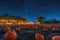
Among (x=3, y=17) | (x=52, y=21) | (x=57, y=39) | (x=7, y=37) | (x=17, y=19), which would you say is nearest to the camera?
(x=57, y=39)

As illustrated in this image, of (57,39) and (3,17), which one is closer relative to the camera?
(57,39)

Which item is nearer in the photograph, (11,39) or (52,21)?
(11,39)

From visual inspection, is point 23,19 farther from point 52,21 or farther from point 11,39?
point 11,39

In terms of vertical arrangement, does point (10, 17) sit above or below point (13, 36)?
above

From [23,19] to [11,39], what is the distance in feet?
342

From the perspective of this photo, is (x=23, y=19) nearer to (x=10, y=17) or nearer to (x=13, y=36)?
(x=10, y=17)

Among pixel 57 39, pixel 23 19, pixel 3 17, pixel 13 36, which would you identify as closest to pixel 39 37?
pixel 13 36

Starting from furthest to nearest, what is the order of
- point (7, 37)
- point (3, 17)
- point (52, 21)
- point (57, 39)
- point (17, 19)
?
point (17, 19)
point (3, 17)
point (52, 21)
point (7, 37)
point (57, 39)

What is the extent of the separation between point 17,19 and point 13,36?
324ft

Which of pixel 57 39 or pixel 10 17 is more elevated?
pixel 10 17

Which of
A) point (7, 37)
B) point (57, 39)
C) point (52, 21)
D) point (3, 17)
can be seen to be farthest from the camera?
point (3, 17)

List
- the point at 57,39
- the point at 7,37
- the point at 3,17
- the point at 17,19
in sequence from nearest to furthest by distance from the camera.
Result: the point at 57,39
the point at 7,37
the point at 3,17
the point at 17,19

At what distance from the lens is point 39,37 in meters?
15.8

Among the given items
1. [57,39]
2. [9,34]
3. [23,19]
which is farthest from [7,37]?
[23,19]
